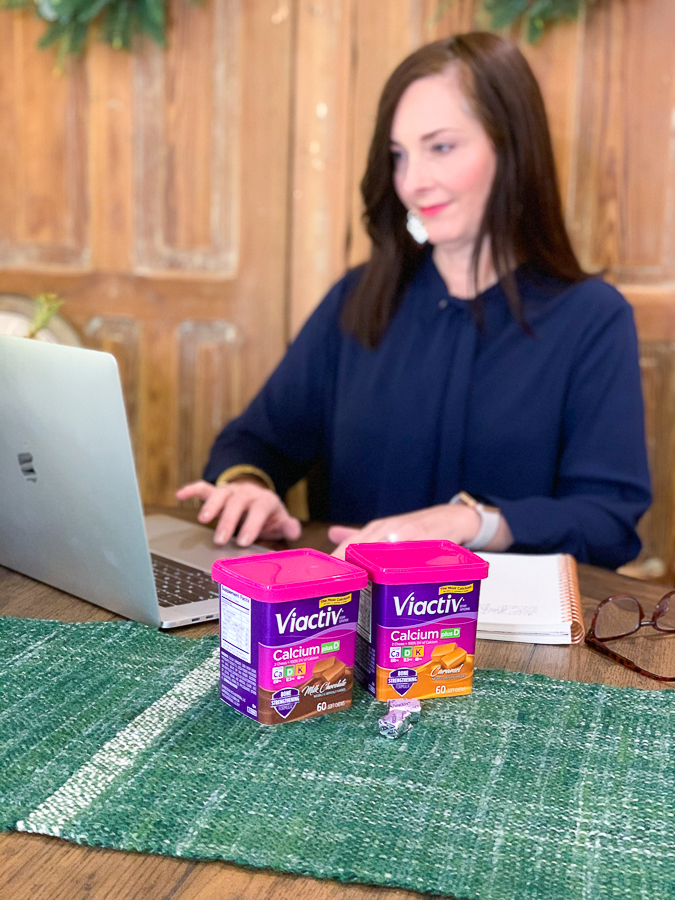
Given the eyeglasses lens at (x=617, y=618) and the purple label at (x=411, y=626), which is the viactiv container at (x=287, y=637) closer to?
the purple label at (x=411, y=626)

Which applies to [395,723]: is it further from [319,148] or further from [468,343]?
[319,148]

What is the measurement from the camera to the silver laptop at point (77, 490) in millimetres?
855

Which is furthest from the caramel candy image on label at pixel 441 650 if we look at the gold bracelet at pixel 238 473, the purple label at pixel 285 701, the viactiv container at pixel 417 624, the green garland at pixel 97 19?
the green garland at pixel 97 19

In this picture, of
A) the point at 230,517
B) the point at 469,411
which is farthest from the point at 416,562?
the point at 469,411

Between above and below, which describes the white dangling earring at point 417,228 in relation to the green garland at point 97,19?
below

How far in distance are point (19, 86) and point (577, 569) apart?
7.32 ft

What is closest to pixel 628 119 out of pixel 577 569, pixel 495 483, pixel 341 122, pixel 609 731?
pixel 341 122

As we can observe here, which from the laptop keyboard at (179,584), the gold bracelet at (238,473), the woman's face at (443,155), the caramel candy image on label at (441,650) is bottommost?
the gold bracelet at (238,473)

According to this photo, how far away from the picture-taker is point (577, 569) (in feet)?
4.17

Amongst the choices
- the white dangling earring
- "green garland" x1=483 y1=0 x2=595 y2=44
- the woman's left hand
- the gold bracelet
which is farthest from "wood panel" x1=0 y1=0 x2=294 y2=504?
the woman's left hand

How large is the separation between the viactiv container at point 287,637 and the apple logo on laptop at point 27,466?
0.98 ft

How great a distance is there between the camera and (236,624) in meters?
0.76

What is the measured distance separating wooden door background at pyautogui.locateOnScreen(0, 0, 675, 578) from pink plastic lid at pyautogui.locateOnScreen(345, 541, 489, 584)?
166cm

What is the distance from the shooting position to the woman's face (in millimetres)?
1641
